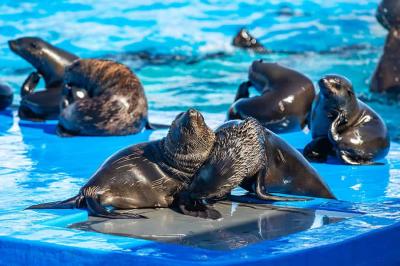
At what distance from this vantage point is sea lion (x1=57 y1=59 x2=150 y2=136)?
23.0ft

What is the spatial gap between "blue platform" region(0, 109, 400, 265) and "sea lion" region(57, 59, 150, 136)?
95cm

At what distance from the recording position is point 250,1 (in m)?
17.7

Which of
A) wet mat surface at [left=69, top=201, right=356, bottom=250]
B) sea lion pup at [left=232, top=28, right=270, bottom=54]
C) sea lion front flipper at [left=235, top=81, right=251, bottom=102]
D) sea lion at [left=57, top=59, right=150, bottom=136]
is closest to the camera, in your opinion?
wet mat surface at [left=69, top=201, right=356, bottom=250]

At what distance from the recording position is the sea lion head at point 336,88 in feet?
20.0

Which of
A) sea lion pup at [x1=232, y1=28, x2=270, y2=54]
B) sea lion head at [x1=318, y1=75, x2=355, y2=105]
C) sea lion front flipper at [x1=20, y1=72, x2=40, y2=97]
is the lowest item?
sea lion pup at [x1=232, y1=28, x2=270, y2=54]

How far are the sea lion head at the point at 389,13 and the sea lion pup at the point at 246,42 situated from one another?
13.1 feet

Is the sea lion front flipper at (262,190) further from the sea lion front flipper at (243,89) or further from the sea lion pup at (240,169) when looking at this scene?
the sea lion front flipper at (243,89)

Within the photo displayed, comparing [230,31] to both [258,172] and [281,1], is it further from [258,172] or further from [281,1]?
[258,172]

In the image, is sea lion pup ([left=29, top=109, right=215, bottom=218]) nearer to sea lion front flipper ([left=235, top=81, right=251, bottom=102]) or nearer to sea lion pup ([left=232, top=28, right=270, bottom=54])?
sea lion front flipper ([left=235, top=81, right=251, bottom=102])

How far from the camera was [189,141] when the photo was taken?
14.7 ft

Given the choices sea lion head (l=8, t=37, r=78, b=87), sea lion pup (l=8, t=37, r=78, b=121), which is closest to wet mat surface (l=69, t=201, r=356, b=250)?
sea lion pup (l=8, t=37, r=78, b=121)

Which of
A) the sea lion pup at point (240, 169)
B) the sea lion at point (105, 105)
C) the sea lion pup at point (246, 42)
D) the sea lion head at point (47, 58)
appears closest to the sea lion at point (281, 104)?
the sea lion at point (105, 105)

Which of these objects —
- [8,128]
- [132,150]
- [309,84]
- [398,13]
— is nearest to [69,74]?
[8,128]

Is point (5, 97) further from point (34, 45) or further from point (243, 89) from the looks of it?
point (243, 89)
